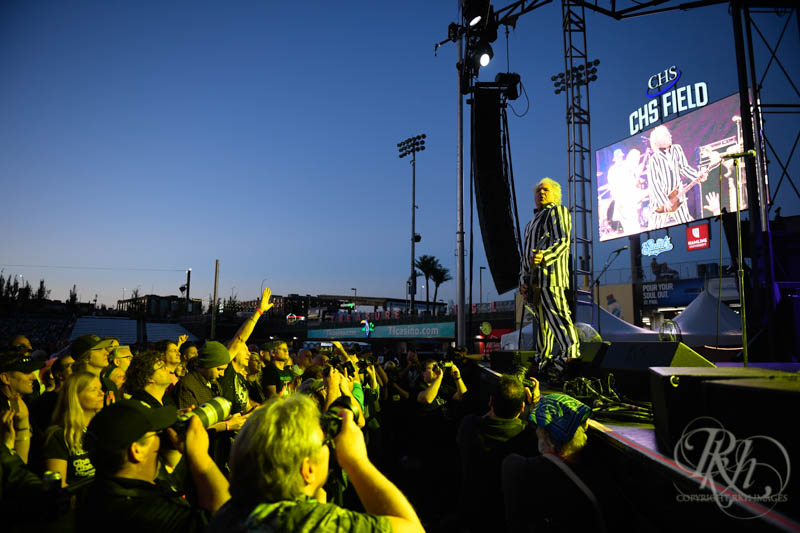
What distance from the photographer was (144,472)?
5.57 feet

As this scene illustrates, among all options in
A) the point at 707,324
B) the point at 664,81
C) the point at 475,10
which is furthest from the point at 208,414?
the point at 664,81

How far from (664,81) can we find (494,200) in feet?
75.8

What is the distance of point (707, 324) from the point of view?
43.2 feet

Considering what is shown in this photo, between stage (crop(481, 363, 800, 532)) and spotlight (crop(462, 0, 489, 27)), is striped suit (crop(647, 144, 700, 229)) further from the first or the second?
stage (crop(481, 363, 800, 532))

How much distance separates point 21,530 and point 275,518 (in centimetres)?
150

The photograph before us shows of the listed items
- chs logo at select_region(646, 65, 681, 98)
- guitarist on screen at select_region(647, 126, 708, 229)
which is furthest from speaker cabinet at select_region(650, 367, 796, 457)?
chs logo at select_region(646, 65, 681, 98)

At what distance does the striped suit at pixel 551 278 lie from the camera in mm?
5281

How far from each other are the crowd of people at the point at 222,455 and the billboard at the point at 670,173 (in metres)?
19.0

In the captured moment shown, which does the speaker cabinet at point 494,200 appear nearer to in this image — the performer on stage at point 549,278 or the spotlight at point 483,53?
the performer on stage at point 549,278

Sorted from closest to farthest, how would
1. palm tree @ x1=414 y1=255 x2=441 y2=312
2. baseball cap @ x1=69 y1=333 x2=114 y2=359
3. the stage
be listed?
1. the stage
2. baseball cap @ x1=69 y1=333 x2=114 y2=359
3. palm tree @ x1=414 y1=255 x2=441 y2=312

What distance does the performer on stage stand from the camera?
5.22 meters

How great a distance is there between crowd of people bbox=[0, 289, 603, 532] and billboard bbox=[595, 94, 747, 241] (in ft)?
62.3

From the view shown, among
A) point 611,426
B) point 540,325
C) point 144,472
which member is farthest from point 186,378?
point 540,325

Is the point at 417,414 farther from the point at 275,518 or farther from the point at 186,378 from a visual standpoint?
the point at 275,518
